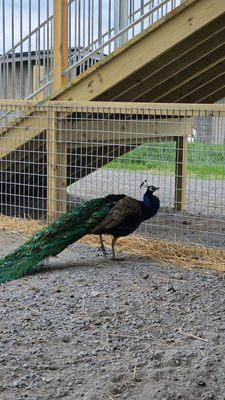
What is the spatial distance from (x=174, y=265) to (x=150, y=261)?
247 mm

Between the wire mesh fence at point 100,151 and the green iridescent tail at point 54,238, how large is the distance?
1.34 m

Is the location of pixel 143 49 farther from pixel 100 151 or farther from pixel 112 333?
pixel 112 333

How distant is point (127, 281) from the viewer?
547 cm

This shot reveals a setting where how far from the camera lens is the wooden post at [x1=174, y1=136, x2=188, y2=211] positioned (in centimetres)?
913

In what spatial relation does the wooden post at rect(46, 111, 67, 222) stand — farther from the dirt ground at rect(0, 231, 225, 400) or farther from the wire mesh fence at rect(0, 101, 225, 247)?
the dirt ground at rect(0, 231, 225, 400)

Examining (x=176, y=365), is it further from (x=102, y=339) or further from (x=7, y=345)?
(x=7, y=345)

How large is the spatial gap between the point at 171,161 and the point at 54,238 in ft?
11.7

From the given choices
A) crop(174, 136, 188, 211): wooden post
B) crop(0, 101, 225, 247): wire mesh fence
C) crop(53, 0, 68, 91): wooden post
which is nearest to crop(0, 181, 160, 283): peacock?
crop(0, 101, 225, 247): wire mesh fence

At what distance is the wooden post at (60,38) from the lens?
7.37 meters

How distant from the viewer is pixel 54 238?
586 centimetres

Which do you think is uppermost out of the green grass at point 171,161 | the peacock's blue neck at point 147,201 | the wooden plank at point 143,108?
the wooden plank at point 143,108

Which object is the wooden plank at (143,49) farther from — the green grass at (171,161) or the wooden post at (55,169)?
the green grass at (171,161)

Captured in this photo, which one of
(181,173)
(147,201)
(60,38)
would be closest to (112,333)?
(147,201)

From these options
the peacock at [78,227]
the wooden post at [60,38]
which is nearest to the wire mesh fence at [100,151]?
the wooden post at [60,38]
